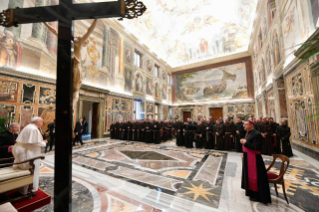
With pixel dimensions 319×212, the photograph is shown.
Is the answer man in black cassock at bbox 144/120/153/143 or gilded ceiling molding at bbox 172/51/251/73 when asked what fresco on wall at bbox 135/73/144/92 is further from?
gilded ceiling molding at bbox 172/51/251/73

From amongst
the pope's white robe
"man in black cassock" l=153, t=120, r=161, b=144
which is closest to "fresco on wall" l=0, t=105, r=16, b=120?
the pope's white robe

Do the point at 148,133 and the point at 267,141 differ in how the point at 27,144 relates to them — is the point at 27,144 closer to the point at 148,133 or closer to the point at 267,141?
the point at 148,133

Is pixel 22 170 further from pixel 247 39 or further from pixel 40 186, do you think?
pixel 247 39

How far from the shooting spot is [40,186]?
3.12m

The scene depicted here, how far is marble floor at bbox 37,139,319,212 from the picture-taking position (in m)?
2.41

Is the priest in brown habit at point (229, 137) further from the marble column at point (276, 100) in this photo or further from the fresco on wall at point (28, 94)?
the fresco on wall at point (28, 94)

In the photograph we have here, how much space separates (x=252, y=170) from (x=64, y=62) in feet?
11.0

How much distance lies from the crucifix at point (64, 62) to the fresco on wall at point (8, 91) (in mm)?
7161

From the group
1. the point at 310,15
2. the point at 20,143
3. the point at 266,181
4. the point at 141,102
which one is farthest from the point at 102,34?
the point at 266,181

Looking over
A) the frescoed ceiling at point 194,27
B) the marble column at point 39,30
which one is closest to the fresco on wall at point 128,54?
the frescoed ceiling at point 194,27

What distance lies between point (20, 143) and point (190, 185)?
11.6 ft

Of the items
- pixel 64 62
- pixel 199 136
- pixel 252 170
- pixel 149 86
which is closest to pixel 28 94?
pixel 64 62

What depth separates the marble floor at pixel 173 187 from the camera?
2.41 meters

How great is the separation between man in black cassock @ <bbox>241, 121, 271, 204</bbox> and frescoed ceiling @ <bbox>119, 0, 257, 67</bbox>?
12700 millimetres
